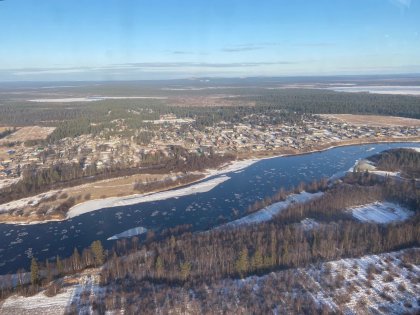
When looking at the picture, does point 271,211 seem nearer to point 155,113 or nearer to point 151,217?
point 151,217

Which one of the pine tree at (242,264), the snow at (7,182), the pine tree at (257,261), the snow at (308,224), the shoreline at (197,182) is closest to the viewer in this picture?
the pine tree at (242,264)

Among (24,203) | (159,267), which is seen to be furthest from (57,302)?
(24,203)

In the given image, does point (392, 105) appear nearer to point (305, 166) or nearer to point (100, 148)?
point (305, 166)

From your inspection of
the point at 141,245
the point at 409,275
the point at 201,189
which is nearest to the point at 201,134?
the point at 201,189

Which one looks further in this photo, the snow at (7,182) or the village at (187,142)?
the village at (187,142)

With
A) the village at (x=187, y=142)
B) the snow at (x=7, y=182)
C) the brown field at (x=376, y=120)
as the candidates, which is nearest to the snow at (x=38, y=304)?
the snow at (x=7, y=182)

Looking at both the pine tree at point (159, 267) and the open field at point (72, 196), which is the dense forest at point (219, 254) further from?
the open field at point (72, 196)

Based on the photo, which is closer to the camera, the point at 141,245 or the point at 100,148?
the point at 141,245
